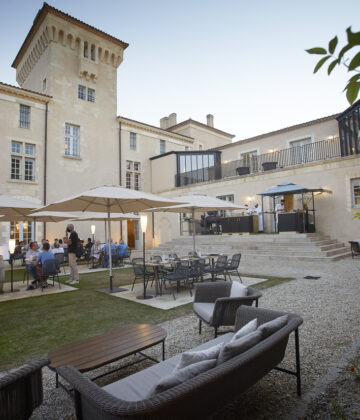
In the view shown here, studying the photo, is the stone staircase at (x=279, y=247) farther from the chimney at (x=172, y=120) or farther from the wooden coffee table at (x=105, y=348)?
the chimney at (x=172, y=120)

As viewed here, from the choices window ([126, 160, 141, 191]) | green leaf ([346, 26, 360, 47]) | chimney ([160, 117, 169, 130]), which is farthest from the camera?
chimney ([160, 117, 169, 130])

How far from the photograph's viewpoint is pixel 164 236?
74.6 feet

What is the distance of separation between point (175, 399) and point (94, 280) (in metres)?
8.50

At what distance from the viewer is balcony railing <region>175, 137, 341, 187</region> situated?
17219 millimetres

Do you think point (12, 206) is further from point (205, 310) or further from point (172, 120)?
point (172, 120)

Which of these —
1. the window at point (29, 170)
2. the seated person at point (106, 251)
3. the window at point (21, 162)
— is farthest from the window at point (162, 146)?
the seated person at point (106, 251)

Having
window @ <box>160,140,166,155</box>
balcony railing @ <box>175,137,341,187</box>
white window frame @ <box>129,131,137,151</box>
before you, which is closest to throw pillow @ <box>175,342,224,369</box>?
balcony railing @ <box>175,137,341,187</box>

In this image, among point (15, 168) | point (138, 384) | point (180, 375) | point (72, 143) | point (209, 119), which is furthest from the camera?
point (209, 119)

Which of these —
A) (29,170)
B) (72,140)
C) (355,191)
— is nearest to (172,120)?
(72,140)

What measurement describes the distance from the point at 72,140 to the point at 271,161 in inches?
540

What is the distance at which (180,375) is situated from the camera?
1745 mm

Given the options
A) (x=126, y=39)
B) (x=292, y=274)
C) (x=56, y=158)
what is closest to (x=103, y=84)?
(x=126, y=39)

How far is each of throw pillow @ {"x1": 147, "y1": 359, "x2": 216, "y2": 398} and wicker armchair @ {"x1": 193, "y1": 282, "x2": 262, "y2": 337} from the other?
1870 millimetres

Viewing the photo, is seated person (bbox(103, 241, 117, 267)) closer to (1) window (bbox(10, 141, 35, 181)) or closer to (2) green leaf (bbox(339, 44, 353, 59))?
(1) window (bbox(10, 141, 35, 181))
